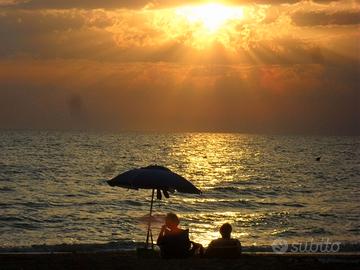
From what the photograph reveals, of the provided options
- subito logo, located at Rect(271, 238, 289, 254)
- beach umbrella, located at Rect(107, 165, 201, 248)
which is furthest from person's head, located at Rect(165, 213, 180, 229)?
subito logo, located at Rect(271, 238, 289, 254)

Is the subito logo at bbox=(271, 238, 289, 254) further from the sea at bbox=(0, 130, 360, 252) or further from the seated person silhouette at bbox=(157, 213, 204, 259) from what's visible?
the seated person silhouette at bbox=(157, 213, 204, 259)

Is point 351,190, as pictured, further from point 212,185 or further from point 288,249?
point 288,249

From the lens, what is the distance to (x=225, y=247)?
1405 centimetres

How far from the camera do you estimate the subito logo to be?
2194 cm

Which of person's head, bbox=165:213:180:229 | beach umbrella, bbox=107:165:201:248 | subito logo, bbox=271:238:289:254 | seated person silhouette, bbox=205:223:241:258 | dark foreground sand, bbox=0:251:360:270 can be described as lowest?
subito logo, bbox=271:238:289:254

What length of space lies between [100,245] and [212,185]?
3155 centimetres

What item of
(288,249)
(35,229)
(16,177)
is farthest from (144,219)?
(16,177)

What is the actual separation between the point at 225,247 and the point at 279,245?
409 inches

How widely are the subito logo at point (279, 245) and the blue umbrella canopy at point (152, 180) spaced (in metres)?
8.12

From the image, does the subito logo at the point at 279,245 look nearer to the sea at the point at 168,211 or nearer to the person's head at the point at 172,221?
the sea at the point at 168,211

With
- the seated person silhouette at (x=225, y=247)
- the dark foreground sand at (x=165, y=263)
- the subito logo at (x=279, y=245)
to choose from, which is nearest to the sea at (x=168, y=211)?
the subito logo at (x=279, y=245)

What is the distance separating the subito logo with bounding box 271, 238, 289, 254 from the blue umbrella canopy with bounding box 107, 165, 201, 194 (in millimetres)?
8120

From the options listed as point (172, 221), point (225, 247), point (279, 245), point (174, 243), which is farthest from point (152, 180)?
point (279, 245)

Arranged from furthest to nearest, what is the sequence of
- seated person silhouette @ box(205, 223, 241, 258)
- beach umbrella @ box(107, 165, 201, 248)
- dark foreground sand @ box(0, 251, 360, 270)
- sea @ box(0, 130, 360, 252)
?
1. sea @ box(0, 130, 360, 252)
2. beach umbrella @ box(107, 165, 201, 248)
3. seated person silhouette @ box(205, 223, 241, 258)
4. dark foreground sand @ box(0, 251, 360, 270)
